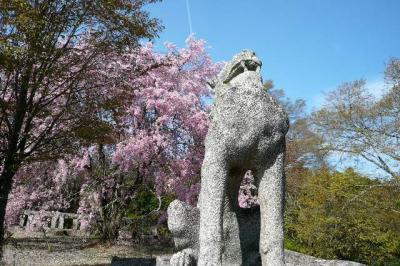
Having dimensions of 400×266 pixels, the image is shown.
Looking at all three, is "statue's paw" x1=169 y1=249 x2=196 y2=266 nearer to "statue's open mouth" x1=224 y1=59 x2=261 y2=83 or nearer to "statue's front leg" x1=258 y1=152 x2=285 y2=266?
"statue's front leg" x1=258 y1=152 x2=285 y2=266

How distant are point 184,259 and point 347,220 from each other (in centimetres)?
1136

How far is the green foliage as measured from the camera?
44.7 ft

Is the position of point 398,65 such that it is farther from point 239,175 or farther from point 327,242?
point 239,175

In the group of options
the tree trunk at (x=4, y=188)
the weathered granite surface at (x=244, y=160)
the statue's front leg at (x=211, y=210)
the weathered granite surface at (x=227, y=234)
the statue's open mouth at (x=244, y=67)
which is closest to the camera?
the statue's front leg at (x=211, y=210)

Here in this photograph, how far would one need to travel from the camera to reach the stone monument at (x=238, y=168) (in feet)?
12.0

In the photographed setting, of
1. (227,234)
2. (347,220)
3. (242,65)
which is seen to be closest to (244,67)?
(242,65)

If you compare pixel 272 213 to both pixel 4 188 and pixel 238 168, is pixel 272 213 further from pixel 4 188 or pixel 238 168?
pixel 4 188

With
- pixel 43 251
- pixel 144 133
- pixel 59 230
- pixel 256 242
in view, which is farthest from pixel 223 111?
pixel 59 230

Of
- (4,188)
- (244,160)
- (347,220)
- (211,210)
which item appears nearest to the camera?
(211,210)

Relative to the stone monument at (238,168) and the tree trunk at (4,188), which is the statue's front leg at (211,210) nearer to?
the stone monument at (238,168)

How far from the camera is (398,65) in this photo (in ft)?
57.2

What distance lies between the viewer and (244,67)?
165 inches

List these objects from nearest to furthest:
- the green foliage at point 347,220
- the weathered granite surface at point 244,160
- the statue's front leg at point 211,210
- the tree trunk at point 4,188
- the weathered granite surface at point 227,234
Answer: the statue's front leg at point 211,210 < the weathered granite surface at point 244,160 < the weathered granite surface at point 227,234 < the tree trunk at point 4,188 < the green foliage at point 347,220

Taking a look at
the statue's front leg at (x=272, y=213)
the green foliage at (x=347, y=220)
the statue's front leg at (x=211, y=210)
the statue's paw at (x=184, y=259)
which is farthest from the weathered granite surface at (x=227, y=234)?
the green foliage at (x=347, y=220)
